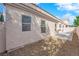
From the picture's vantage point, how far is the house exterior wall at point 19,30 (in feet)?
12.9

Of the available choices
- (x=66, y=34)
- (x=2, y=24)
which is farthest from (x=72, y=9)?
(x=2, y=24)

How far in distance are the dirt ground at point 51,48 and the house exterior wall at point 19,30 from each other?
9cm

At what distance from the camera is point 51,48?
3.99 metres

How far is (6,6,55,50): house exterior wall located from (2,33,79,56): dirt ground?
0.09m

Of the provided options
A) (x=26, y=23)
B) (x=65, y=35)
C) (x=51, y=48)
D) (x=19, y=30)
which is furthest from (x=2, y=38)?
(x=65, y=35)

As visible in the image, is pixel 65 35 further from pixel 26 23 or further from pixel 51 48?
pixel 26 23

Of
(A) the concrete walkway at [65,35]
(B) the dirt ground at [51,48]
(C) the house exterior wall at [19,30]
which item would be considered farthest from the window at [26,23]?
(A) the concrete walkway at [65,35]

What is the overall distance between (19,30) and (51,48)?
601mm

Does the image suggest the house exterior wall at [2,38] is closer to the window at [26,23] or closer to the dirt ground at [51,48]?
the dirt ground at [51,48]

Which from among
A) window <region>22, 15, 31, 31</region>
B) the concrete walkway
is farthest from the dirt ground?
window <region>22, 15, 31, 31</region>

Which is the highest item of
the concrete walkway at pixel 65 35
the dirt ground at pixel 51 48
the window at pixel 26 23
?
the window at pixel 26 23

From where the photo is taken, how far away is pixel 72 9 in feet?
12.9

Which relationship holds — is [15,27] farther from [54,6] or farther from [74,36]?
[74,36]

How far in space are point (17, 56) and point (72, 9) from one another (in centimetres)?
117
